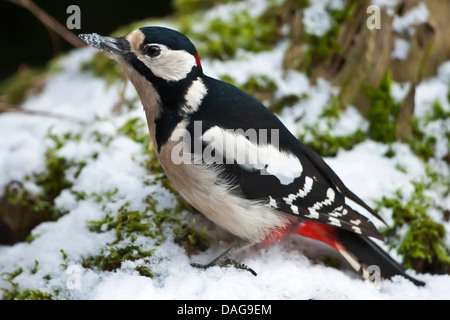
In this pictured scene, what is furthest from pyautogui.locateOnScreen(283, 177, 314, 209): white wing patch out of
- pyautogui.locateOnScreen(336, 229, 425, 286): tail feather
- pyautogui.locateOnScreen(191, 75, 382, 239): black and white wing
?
pyautogui.locateOnScreen(336, 229, 425, 286): tail feather

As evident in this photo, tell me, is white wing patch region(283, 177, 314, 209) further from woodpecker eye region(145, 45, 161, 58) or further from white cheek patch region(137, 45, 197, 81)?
woodpecker eye region(145, 45, 161, 58)

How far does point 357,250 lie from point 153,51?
1.42 metres

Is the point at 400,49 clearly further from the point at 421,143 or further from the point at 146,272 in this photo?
the point at 146,272

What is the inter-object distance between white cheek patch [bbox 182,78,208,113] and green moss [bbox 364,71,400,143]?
1483mm

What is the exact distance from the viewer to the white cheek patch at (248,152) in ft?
7.64

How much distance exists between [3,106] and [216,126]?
1.93 m

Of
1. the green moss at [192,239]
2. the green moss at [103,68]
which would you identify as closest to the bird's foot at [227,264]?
the green moss at [192,239]

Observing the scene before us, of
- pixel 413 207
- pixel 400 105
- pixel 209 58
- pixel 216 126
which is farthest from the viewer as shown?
pixel 209 58

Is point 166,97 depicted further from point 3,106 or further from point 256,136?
point 3,106

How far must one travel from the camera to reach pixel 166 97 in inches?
93.9

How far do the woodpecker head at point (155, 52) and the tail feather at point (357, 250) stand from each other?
992mm

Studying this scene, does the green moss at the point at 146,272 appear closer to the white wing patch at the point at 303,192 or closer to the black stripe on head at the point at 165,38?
the white wing patch at the point at 303,192

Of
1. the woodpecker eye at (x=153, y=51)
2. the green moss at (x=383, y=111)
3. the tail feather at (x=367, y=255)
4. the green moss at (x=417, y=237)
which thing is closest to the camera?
the woodpecker eye at (x=153, y=51)
